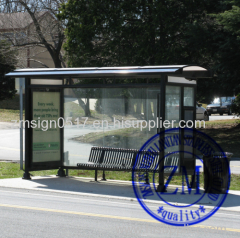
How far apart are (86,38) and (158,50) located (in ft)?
12.6

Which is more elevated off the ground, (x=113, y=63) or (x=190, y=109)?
(x=113, y=63)

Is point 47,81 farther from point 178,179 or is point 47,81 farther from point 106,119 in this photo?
point 178,179

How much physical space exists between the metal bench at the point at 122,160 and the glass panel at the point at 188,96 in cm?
127

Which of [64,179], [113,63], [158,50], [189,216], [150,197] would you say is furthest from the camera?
[113,63]

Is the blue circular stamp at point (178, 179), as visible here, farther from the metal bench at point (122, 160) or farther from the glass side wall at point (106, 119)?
the glass side wall at point (106, 119)

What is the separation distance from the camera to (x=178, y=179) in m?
10.3

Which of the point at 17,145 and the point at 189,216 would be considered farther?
the point at 17,145

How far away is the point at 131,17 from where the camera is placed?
67.6 ft

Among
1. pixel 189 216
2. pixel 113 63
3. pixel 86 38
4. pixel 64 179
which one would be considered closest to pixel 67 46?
pixel 86 38

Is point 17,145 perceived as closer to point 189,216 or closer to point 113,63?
point 113,63

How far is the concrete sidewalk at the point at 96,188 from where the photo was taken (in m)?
7.96

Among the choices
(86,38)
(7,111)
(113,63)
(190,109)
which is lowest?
(7,111)

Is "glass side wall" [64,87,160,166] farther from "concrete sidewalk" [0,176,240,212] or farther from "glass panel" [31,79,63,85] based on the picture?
"concrete sidewalk" [0,176,240,212]

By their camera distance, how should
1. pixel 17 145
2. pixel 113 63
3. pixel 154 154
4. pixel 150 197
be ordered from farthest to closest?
pixel 113 63 → pixel 17 145 → pixel 154 154 → pixel 150 197
